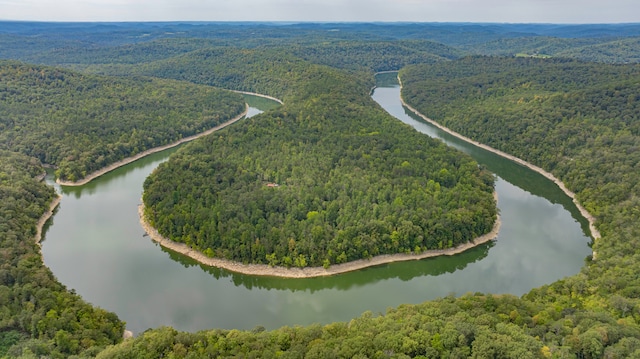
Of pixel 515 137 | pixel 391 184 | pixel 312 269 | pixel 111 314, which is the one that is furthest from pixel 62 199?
pixel 515 137

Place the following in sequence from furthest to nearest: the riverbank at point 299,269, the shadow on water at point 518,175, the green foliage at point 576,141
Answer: the shadow on water at point 518,175 → the riverbank at point 299,269 → the green foliage at point 576,141

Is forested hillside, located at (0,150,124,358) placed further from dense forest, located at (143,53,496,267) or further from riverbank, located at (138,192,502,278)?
dense forest, located at (143,53,496,267)

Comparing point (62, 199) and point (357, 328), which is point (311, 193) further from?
point (62, 199)

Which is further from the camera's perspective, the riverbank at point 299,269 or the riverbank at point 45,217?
the riverbank at point 45,217

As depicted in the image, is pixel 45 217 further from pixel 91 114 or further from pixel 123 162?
pixel 91 114

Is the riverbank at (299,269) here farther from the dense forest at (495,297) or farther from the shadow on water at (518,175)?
the shadow on water at (518,175)

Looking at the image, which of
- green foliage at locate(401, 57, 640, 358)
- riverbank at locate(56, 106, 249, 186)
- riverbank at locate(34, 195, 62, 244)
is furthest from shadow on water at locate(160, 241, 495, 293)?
riverbank at locate(56, 106, 249, 186)

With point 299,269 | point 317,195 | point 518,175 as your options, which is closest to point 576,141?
point 518,175

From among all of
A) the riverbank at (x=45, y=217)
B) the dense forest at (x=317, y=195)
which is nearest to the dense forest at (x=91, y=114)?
the riverbank at (x=45, y=217)
